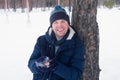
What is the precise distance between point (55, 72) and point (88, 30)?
3.56 ft

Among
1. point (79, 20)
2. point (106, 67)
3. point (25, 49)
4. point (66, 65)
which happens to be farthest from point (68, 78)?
point (25, 49)

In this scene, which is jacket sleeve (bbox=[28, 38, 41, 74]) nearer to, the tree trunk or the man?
the man

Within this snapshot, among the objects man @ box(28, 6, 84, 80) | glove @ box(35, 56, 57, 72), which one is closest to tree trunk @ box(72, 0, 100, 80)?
man @ box(28, 6, 84, 80)

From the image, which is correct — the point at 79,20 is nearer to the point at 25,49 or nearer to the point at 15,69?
the point at 15,69

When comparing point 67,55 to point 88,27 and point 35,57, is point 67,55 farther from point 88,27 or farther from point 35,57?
point 88,27

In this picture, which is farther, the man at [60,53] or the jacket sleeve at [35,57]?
the jacket sleeve at [35,57]

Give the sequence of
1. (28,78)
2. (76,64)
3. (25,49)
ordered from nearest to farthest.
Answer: (76,64), (28,78), (25,49)

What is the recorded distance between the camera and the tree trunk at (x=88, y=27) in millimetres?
4078

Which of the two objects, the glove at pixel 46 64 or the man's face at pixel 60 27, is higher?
the man's face at pixel 60 27

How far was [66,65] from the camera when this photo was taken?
3.26 meters

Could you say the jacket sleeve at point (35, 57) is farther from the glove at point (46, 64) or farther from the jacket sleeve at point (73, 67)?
the jacket sleeve at point (73, 67)

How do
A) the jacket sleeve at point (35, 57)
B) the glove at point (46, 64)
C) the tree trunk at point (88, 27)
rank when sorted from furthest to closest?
1. the tree trunk at point (88, 27)
2. the jacket sleeve at point (35, 57)
3. the glove at point (46, 64)

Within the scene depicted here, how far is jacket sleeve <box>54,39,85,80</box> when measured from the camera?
3.20 metres

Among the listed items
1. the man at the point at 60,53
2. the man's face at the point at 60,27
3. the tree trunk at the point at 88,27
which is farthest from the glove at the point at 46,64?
the tree trunk at the point at 88,27
